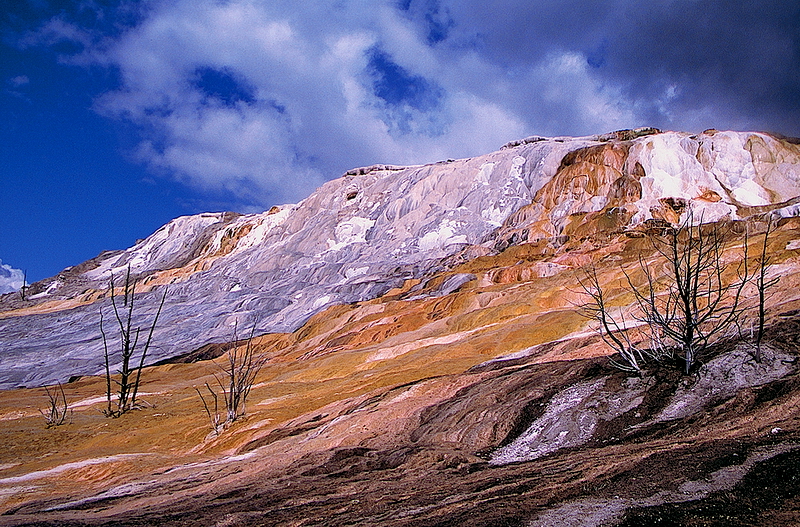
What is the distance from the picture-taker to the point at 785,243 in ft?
129

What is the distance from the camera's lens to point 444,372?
96.6 ft

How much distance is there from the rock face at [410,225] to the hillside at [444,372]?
13.2 inches

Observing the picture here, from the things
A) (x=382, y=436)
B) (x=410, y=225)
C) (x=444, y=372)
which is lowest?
(x=382, y=436)

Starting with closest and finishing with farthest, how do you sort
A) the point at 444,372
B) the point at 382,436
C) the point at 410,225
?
1. the point at 382,436
2. the point at 444,372
3. the point at 410,225

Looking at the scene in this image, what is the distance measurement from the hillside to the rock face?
1.10 feet

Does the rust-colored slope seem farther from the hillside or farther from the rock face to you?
the rock face

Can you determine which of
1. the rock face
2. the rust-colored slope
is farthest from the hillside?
the rock face

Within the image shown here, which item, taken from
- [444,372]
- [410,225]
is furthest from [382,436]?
[410,225]

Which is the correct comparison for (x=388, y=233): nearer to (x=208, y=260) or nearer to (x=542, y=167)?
(x=542, y=167)

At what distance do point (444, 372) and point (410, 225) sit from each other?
168 feet

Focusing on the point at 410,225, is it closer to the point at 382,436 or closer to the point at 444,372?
the point at 444,372

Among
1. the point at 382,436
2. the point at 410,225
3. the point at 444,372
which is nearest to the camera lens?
the point at 382,436

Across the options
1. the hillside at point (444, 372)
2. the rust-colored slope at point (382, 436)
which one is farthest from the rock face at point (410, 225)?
the rust-colored slope at point (382, 436)

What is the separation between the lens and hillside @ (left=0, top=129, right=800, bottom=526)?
10.1 meters
